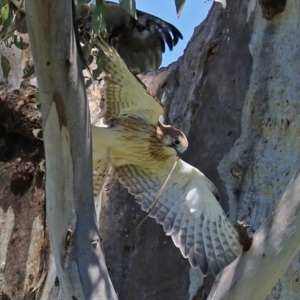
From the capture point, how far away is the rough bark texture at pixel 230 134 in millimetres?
2697

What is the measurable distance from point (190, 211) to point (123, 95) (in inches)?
20.8

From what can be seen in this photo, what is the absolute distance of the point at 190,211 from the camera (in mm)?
2975

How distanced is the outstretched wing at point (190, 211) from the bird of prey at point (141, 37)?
2.27 metres

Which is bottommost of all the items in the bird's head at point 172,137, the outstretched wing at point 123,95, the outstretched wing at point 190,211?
the outstretched wing at point 190,211

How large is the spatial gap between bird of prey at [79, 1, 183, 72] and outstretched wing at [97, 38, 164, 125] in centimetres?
239

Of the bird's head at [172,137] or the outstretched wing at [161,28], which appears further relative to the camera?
the outstretched wing at [161,28]

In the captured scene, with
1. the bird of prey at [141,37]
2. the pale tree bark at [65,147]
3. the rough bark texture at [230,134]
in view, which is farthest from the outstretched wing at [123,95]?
the bird of prey at [141,37]

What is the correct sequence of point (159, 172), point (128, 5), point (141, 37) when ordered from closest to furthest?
point (128, 5)
point (159, 172)
point (141, 37)

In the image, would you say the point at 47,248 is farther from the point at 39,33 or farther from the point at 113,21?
the point at 113,21

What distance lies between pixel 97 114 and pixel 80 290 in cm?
158

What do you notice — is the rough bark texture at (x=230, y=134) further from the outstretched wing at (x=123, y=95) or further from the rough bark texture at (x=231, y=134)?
the outstretched wing at (x=123, y=95)

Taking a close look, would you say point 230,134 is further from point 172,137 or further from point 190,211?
point 190,211

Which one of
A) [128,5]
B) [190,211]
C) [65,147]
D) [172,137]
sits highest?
[128,5]

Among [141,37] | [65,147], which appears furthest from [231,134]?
[141,37]
